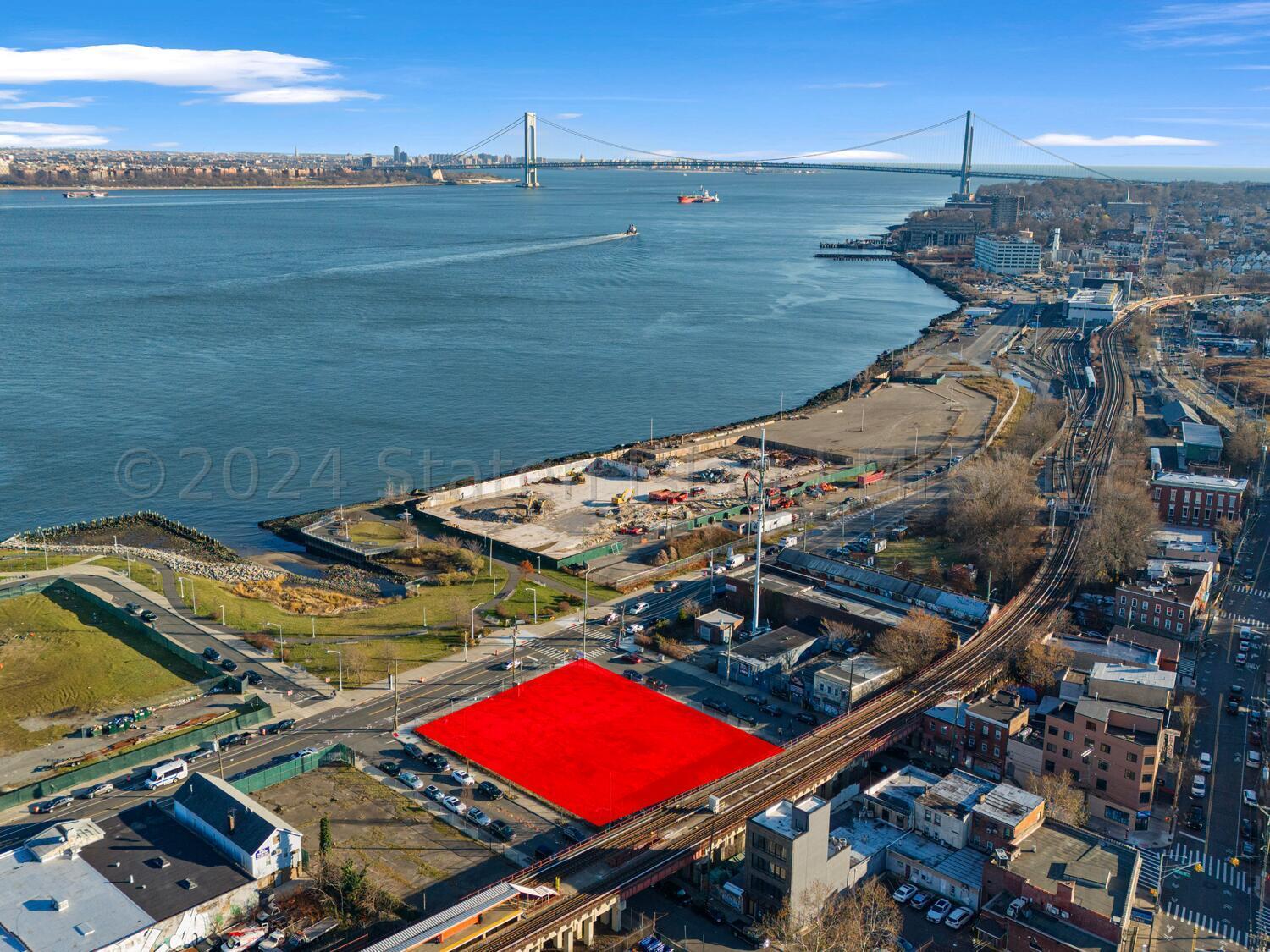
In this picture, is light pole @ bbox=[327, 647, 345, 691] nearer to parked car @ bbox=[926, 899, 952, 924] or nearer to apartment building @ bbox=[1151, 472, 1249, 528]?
parked car @ bbox=[926, 899, 952, 924]

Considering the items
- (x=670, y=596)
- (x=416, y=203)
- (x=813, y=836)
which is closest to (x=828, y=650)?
(x=670, y=596)

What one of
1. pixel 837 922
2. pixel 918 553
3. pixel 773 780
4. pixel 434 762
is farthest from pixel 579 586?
pixel 837 922

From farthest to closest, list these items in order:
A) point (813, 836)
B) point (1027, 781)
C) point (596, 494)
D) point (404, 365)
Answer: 1. point (404, 365)
2. point (596, 494)
3. point (1027, 781)
4. point (813, 836)

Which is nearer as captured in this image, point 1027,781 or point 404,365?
point 1027,781

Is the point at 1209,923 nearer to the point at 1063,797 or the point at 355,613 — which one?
the point at 1063,797

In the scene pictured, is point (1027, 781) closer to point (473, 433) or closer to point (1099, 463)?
point (1099, 463)

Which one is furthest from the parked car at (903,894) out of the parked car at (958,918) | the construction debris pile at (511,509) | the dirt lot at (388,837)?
the construction debris pile at (511,509)

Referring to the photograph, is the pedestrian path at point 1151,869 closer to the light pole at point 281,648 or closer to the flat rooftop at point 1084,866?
the flat rooftop at point 1084,866
